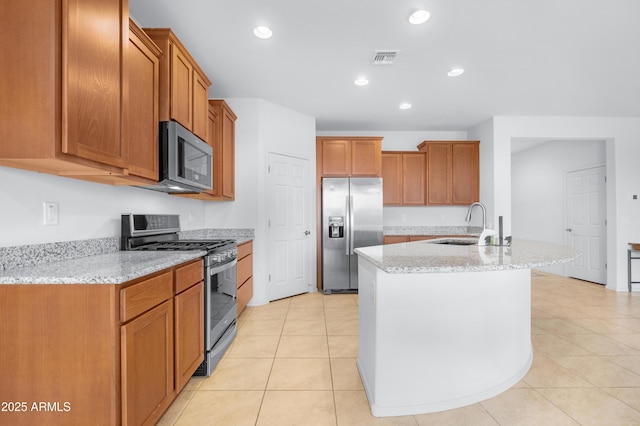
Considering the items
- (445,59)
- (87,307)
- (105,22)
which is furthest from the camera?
(445,59)

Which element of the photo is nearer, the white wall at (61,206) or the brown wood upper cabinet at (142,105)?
the white wall at (61,206)

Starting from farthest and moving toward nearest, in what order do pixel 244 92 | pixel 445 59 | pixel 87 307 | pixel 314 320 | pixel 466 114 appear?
pixel 466 114 < pixel 244 92 < pixel 314 320 < pixel 445 59 < pixel 87 307

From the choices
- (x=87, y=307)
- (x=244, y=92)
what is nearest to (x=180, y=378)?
(x=87, y=307)

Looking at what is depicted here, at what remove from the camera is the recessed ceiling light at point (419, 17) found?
7.16ft

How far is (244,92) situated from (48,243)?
2709 mm

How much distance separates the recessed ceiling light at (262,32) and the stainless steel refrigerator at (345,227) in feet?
7.28

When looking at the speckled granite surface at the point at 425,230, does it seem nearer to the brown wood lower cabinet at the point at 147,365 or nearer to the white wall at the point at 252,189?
the white wall at the point at 252,189

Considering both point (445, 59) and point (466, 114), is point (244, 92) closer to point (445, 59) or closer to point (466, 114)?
point (445, 59)

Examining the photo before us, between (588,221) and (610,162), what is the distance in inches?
41.8

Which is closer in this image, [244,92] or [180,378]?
[180,378]

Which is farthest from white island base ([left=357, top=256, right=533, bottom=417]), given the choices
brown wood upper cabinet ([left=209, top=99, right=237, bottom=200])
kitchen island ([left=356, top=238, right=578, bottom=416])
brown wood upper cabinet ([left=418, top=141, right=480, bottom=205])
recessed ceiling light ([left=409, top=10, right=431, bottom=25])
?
brown wood upper cabinet ([left=418, top=141, right=480, bottom=205])

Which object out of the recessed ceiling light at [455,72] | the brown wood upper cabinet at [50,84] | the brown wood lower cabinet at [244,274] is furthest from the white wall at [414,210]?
the brown wood upper cabinet at [50,84]

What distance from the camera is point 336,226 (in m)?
4.38

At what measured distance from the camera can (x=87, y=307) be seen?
1.16 meters
